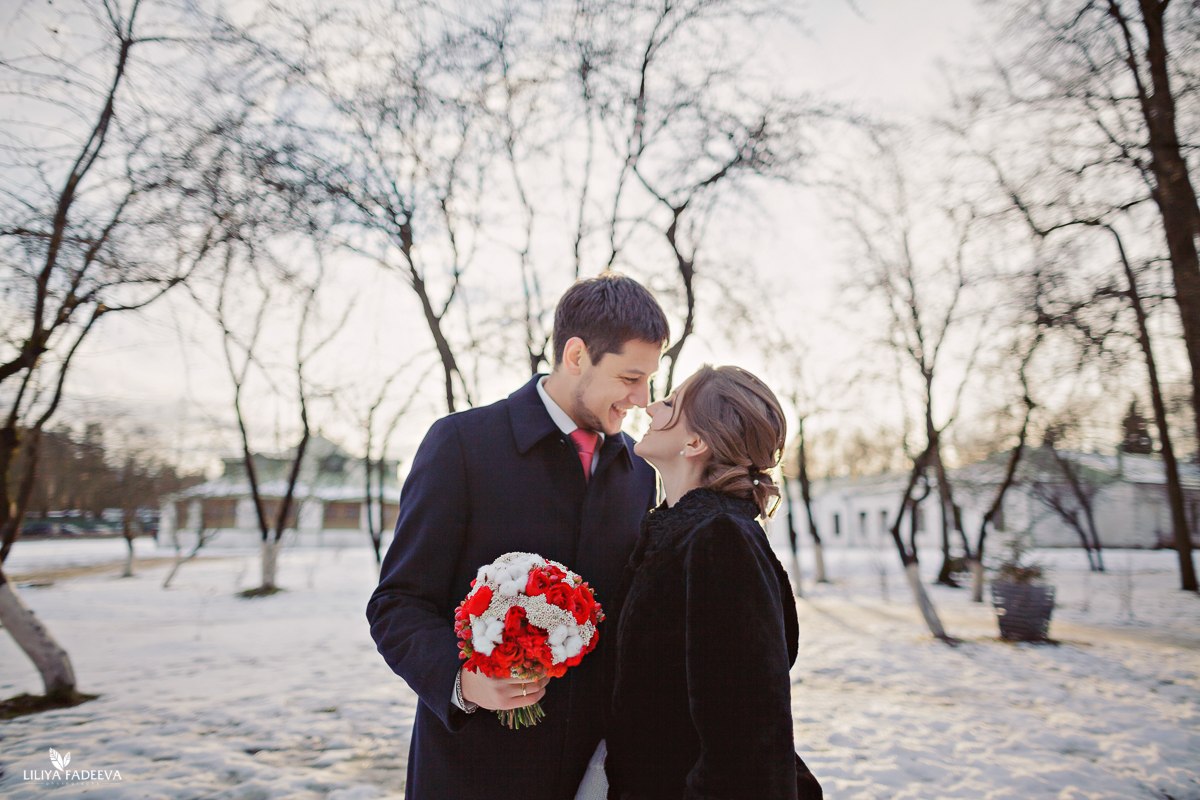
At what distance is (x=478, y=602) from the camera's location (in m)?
1.56

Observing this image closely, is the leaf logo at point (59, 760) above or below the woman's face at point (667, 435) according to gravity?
below

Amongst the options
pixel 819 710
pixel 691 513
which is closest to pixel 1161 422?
pixel 819 710

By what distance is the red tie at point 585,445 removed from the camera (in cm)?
220

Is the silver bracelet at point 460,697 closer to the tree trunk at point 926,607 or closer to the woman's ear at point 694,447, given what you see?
the woman's ear at point 694,447

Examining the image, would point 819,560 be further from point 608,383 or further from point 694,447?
point 694,447

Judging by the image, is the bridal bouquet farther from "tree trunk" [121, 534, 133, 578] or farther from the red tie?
"tree trunk" [121, 534, 133, 578]

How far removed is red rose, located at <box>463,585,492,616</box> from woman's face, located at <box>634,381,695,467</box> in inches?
25.7

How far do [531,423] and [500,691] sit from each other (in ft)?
2.71

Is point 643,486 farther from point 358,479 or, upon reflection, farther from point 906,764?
point 358,479

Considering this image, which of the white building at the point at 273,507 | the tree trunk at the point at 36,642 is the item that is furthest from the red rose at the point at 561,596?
the white building at the point at 273,507

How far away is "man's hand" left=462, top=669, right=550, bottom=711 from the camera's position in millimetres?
1587

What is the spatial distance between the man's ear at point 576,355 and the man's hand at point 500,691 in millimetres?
1000

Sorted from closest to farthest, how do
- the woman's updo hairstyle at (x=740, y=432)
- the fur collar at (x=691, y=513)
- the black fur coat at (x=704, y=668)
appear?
1. the black fur coat at (x=704, y=668)
2. the fur collar at (x=691, y=513)
3. the woman's updo hairstyle at (x=740, y=432)

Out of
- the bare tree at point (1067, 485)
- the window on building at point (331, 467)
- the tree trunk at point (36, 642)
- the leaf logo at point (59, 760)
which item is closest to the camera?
the leaf logo at point (59, 760)
